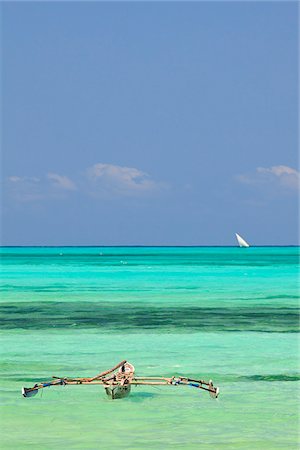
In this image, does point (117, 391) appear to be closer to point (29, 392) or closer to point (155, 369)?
point (29, 392)

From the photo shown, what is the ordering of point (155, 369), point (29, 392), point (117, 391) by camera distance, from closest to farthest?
point (29, 392), point (117, 391), point (155, 369)

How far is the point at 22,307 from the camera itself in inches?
1247

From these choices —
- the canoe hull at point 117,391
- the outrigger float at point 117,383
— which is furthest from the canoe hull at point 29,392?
the canoe hull at point 117,391

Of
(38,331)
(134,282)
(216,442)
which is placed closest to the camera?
(216,442)

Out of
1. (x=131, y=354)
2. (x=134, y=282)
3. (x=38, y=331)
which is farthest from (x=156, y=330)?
(x=134, y=282)

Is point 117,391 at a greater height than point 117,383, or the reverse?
point 117,383

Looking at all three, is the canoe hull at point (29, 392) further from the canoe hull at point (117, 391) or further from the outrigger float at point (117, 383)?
the canoe hull at point (117, 391)

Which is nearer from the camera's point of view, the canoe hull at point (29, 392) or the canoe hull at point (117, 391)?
the canoe hull at point (29, 392)

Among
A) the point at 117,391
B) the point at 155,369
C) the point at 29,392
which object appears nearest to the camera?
the point at 29,392

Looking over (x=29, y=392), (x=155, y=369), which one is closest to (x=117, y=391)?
(x=29, y=392)

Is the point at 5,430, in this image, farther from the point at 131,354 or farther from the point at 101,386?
the point at 131,354

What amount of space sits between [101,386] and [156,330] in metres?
8.86

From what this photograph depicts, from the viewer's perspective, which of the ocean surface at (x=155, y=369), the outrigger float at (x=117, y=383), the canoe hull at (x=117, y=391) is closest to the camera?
the ocean surface at (x=155, y=369)

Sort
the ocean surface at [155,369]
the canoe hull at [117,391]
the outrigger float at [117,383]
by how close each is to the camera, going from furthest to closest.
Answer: the canoe hull at [117,391] → the outrigger float at [117,383] → the ocean surface at [155,369]
